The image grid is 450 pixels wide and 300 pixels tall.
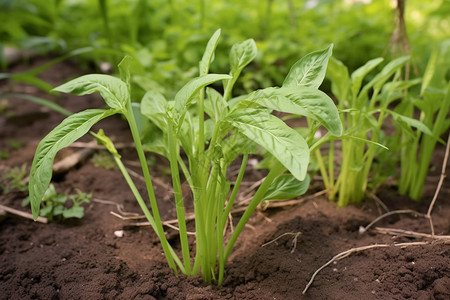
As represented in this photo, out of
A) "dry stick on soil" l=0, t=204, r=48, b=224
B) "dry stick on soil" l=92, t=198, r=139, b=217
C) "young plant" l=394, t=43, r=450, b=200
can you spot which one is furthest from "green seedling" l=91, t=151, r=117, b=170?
"young plant" l=394, t=43, r=450, b=200

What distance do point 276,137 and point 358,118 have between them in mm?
676

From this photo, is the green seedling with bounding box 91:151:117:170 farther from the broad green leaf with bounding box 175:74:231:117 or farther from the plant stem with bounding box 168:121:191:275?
the broad green leaf with bounding box 175:74:231:117

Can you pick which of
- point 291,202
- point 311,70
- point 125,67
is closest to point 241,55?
point 311,70

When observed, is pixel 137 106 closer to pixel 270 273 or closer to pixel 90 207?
pixel 90 207

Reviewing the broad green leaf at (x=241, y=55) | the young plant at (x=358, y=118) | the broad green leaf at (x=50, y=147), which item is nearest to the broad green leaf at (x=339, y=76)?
the young plant at (x=358, y=118)

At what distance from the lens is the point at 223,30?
282 centimetres

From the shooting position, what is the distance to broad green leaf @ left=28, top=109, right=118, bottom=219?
1039mm

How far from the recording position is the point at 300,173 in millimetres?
905

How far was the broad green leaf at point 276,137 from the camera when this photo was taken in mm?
927

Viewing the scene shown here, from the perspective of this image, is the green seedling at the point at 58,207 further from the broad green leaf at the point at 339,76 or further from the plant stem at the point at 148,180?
the broad green leaf at the point at 339,76

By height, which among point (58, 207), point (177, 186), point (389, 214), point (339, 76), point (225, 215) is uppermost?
point (339, 76)

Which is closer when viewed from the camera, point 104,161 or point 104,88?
point 104,88

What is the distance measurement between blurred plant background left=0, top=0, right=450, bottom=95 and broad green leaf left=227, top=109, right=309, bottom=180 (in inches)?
47.6

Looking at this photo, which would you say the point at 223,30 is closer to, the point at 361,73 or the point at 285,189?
the point at 361,73
